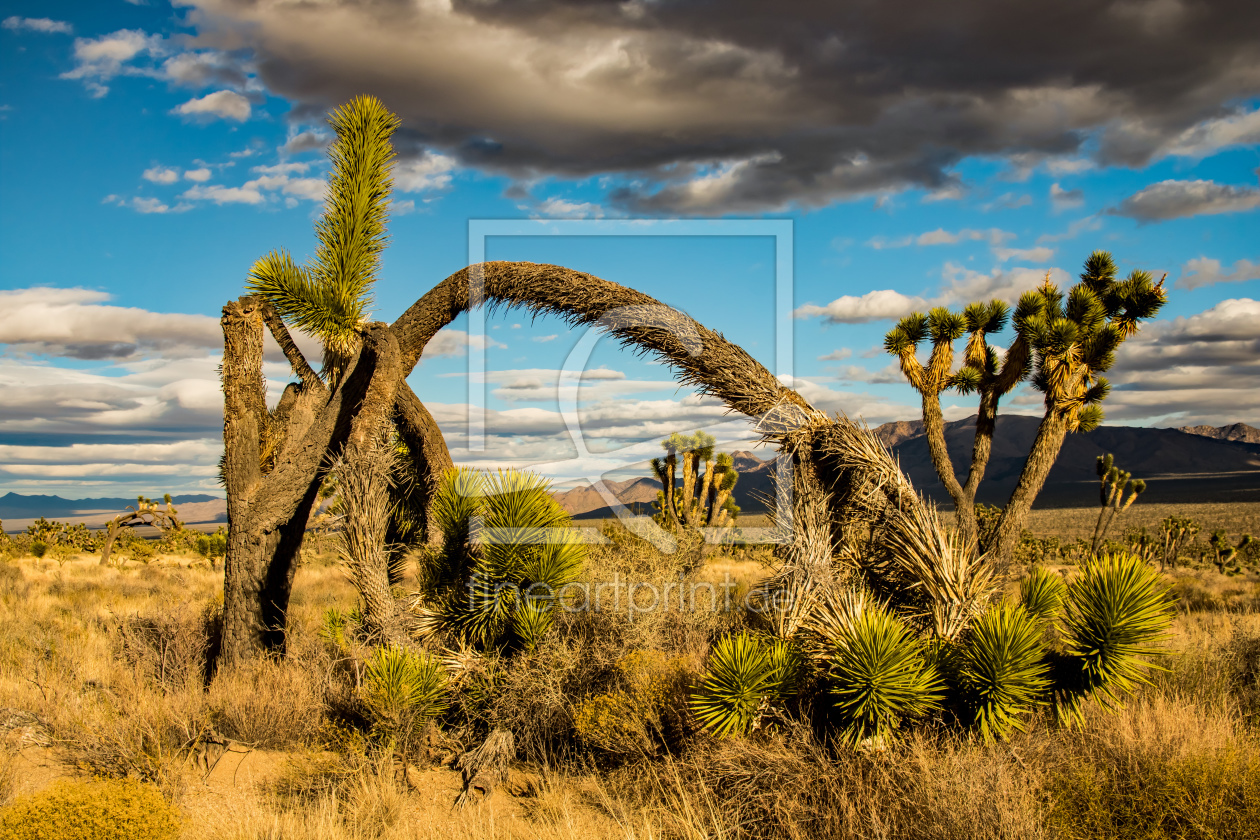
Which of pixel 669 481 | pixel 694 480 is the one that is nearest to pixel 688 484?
pixel 694 480

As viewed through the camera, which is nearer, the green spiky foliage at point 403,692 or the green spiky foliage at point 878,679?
the green spiky foliage at point 878,679

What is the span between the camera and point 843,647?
4.53 m

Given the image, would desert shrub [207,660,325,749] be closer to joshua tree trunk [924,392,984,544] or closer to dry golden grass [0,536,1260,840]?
dry golden grass [0,536,1260,840]

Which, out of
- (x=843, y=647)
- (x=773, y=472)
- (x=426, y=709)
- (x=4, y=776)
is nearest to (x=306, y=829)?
(x=426, y=709)

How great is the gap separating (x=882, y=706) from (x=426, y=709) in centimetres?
358

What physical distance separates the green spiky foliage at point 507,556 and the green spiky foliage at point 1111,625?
368 centimetres

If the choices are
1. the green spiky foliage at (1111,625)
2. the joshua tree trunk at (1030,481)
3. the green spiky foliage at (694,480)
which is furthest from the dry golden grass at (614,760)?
the green spiky foliage at (694,480)

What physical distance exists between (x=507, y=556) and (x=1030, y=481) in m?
12.9

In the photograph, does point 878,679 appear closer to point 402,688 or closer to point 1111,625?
point 1111,625

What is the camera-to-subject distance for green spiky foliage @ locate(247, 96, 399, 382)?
23.4 ft

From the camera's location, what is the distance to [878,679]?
4344 millimetres

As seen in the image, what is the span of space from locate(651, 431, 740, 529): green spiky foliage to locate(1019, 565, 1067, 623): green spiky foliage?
34.8ft

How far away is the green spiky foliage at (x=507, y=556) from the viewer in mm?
6055

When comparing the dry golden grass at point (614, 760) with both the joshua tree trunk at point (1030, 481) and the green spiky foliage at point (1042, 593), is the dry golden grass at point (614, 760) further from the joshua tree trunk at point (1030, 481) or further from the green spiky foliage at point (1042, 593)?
the joshua tree trunk at point (1030, 481)
